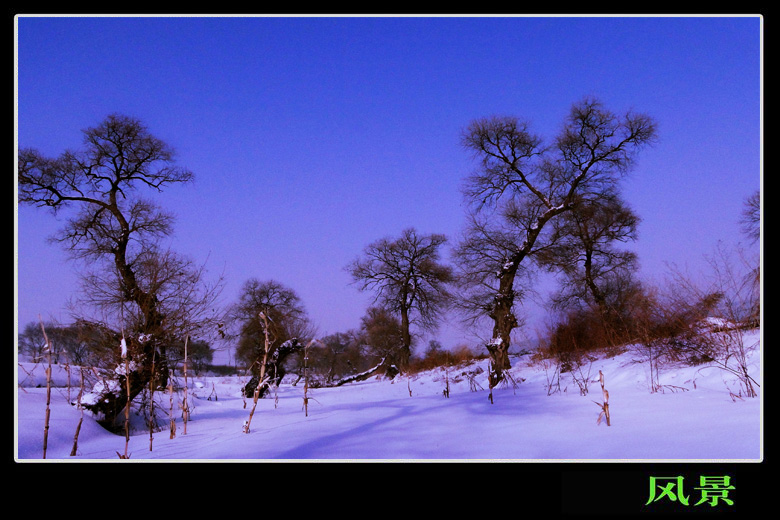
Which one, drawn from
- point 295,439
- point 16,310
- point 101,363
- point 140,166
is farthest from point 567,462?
point 140,166

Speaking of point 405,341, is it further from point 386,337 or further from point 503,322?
point 503,322

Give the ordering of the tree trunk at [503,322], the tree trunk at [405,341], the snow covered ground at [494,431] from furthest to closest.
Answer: the tree trunk at [405,341] → the tree trunk at [503,322] → the snow covered ground at [494,431]

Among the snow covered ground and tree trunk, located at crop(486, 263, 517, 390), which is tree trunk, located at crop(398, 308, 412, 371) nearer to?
tree trunk, located at crop(486, 263, 517, 390)

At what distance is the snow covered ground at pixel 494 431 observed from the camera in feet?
12.3

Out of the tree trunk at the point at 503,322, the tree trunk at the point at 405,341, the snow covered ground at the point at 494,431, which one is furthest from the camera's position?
the tree trunk at the point at 405,341

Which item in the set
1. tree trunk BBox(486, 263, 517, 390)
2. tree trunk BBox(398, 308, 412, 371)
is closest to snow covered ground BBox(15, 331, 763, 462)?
tree trunk BBox(486, 263, 517, 390)

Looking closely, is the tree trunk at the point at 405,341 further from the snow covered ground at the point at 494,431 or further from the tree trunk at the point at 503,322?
the snow covered ground at the point at 494,431

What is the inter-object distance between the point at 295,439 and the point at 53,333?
442 centimetres

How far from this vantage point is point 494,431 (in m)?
4.73

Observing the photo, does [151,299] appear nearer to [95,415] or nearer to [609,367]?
[95,415]

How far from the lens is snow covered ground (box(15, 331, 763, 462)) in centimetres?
376

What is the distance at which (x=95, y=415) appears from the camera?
290 inches

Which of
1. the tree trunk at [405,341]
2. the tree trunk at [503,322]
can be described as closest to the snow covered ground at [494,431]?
the tree trunk at [503,322]

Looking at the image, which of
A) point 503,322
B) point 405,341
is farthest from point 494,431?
point 405,341
